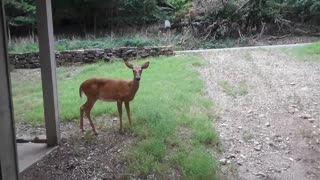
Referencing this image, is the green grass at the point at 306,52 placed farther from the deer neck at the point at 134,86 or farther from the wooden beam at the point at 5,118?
the wooden beam at the point at 5,118

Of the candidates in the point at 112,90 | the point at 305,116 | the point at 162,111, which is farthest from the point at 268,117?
the point at 112,90

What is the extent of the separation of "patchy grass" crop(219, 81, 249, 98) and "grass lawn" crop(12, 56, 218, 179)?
446 millimetres

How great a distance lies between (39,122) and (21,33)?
955 cm

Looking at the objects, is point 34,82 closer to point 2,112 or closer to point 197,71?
point 197,71

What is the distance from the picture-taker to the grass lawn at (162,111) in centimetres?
448

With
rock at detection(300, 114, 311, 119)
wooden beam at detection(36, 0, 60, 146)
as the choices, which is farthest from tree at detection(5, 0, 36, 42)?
rock at detection(300, 114, 311, 119)

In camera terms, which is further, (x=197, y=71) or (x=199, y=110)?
(x=197, y=71)

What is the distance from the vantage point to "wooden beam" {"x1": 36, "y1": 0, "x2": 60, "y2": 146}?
4746mm

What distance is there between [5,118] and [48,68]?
247cm

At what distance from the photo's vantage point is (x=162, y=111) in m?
6.05

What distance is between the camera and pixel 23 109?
22.3ft

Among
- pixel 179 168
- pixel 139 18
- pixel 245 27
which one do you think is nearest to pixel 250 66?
pixel 245 27

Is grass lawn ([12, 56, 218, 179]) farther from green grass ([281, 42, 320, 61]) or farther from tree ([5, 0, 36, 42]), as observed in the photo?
tree ([5, 0, 36, 42])

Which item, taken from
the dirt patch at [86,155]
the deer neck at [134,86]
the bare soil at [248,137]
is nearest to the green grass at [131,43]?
the bare soil at [248,137]
